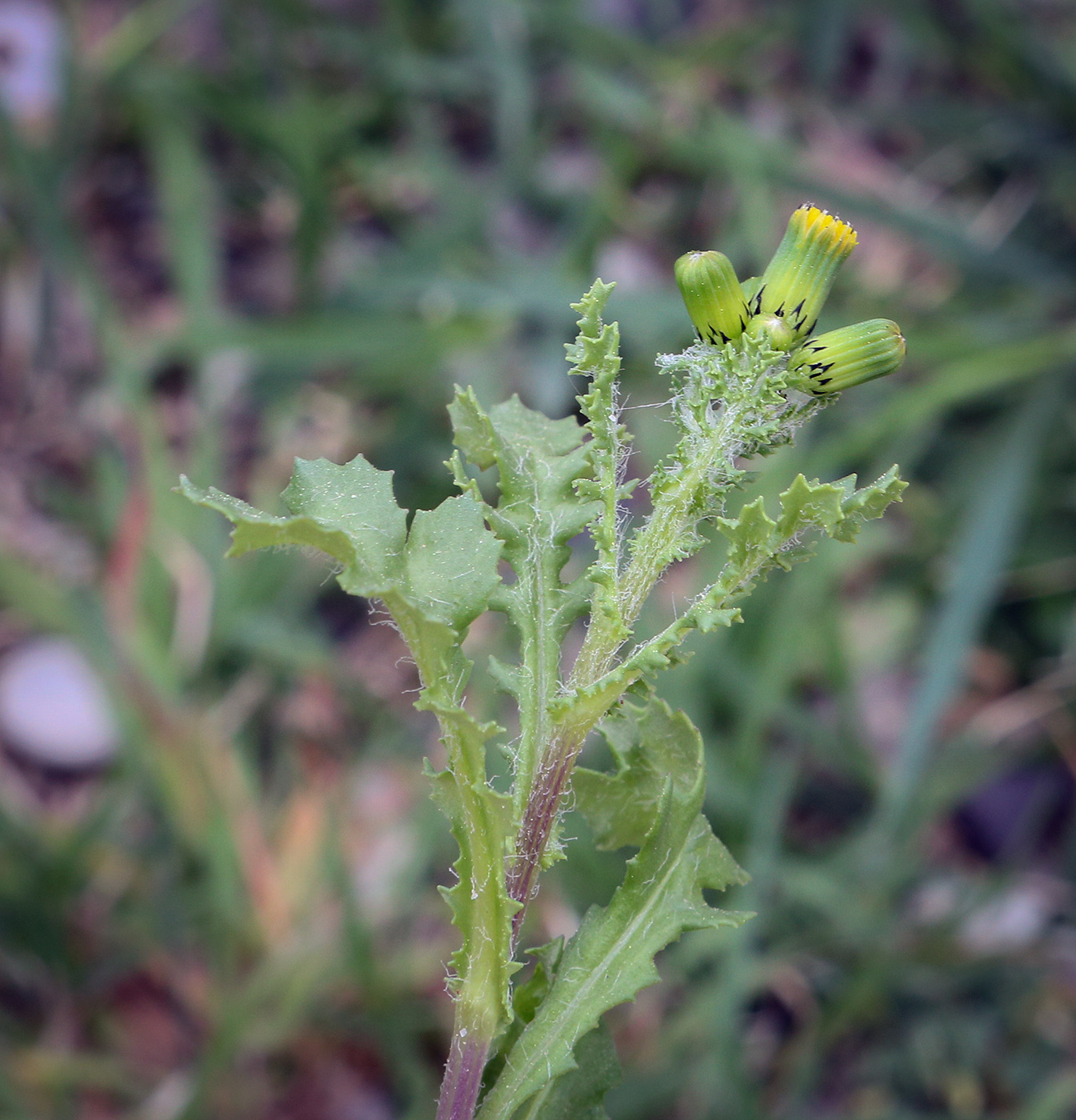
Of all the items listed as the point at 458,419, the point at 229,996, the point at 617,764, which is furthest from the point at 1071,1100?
the point at 458,419

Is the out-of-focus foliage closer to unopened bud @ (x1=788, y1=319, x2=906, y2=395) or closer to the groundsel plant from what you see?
the groundsel plant

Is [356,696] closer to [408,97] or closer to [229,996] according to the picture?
[229,996]

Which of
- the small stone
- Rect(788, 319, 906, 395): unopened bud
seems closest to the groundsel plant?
Rect(788, 319, 906, 395): unopened bud

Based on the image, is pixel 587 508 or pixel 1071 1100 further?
pixel 1071 1100

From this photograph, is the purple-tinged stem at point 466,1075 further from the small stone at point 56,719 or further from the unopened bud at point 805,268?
the small stone at point 56,719

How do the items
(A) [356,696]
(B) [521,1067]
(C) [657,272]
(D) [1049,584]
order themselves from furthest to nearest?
(C) [657,272] → (D) [1049,584] → (A) [356,696] → (B) [521,1067]

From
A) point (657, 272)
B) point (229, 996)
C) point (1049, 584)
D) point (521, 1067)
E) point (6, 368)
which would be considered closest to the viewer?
point (521, 1067)
